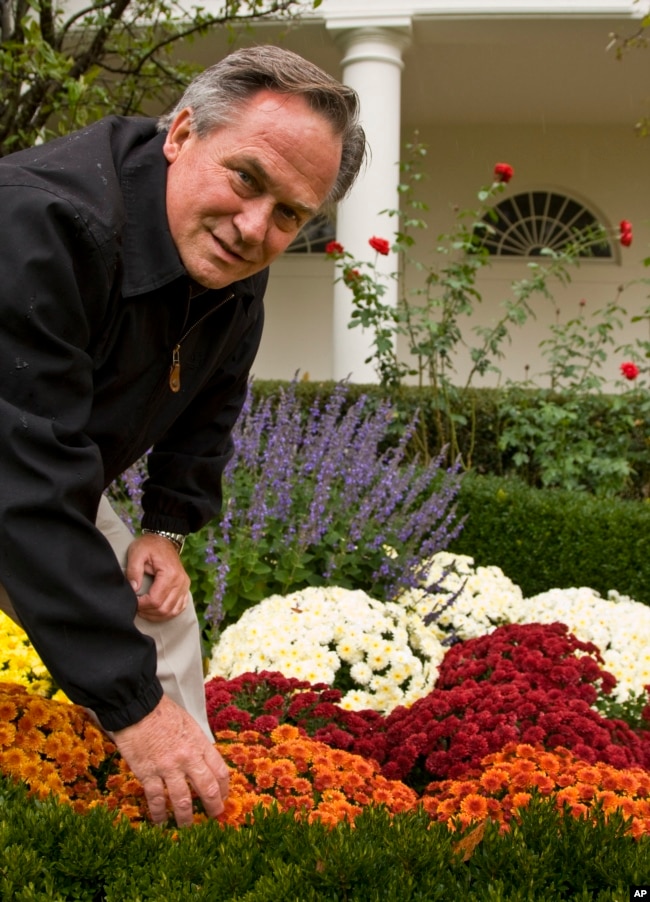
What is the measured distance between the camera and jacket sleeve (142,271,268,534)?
95.1 inches

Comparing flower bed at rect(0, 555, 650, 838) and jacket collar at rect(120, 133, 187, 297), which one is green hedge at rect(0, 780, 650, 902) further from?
jacket collar at rect(120, 133, 187, 297)

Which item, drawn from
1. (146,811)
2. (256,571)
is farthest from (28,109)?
(146,811)

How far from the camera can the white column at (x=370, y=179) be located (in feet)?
27.2

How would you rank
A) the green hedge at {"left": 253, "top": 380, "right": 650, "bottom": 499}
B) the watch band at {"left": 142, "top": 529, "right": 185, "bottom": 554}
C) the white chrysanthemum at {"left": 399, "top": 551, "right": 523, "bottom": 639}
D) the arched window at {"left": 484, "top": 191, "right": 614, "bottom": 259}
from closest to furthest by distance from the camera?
the watch band at {"left": 142, "top": 529, "right": 185, "bottom": 554} < the white chrysanthemum at {"left": 399, "top": 551, "right": 523, "bottom": 639} < the green hedge at {"left": 253, "top": 380, "right": 650, "bottom": 499} < the arched window at {"left": 484, "top": 191, "right": 614, "bottom": 259}

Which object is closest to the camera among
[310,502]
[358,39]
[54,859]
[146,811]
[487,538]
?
[54,859]

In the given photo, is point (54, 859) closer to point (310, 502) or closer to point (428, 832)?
point (428, 832)

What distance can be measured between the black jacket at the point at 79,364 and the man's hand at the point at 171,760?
5 centimetres

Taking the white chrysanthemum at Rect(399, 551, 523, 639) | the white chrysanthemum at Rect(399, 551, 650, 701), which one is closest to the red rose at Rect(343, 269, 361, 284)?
the white chrysanthemum at Rect(399, 551, 650, 701)

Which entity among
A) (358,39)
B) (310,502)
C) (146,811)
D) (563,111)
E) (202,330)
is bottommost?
(146,811)

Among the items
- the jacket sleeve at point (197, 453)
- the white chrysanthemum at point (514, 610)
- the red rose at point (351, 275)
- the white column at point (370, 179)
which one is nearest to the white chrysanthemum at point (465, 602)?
the white chrysanthemum at point (514, 610)

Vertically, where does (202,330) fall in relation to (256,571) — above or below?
above

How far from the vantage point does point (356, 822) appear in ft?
5.61

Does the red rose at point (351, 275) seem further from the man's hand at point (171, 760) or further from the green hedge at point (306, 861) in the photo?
the green hedge at point (306, 861)

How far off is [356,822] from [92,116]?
506 cm
